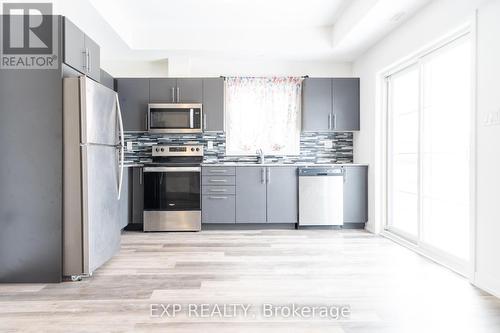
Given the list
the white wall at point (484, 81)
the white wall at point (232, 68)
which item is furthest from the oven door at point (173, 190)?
the white wall at point (484, 81)

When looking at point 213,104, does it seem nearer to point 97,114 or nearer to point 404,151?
point 97,114

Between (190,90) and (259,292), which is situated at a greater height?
(190,90)

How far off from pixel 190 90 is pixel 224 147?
0.93 meters

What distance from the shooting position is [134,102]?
184 inches

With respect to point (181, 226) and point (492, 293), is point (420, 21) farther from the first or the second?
point (181, 226)

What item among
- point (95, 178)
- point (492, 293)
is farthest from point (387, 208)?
point (95, 178)

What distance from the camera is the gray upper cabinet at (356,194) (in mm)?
4598

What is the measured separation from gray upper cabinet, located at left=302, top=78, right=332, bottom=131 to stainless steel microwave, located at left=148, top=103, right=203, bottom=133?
1.46m

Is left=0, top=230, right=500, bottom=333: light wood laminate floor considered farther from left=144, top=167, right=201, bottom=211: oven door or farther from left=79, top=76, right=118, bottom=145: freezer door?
left=79, top=76, right=118, bottom=145: freezer door

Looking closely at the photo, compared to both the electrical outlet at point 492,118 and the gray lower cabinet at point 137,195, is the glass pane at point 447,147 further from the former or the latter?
the gray lower cabinet at point 137,195

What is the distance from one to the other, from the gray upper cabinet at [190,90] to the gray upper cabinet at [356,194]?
2.19 metres


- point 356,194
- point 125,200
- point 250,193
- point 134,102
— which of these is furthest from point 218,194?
point 356,194

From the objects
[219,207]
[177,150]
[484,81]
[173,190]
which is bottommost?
[219,207]

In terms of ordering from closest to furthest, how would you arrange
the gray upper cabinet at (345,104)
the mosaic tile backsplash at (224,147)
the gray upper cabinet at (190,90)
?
1. the gray upper cabinet at (190,90)
2. the gray upper cabinet at (345,104)
3. the mosaic tile backsplash at (224,147)
